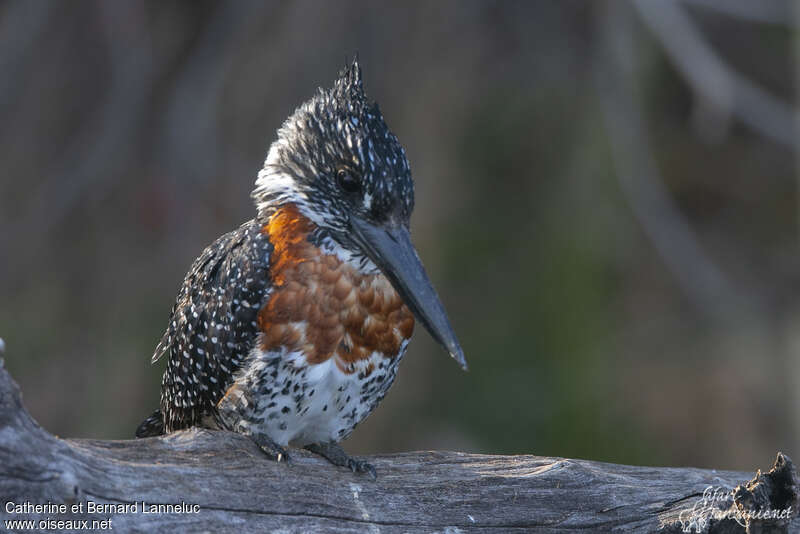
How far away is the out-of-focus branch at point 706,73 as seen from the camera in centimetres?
562

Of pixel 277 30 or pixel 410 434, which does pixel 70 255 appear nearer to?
pixel 277 30

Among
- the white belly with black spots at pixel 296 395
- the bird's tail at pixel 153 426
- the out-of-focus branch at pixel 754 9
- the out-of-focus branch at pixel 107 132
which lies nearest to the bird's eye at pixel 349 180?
the white belly with black spots at pixel 296 395

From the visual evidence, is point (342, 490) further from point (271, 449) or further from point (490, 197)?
point (490, 197)

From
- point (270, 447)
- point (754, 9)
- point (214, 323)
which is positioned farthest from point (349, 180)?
point (754, 9)

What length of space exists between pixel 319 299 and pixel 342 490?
608 mm

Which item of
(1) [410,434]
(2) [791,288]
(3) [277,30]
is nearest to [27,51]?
(3) [277,30]

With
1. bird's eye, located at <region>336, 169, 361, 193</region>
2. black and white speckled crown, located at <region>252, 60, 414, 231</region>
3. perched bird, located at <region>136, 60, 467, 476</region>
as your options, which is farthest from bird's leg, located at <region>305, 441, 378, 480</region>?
bird's eye, located at <region>336, 169, 361, 193</region>

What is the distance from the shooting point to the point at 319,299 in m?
3.06

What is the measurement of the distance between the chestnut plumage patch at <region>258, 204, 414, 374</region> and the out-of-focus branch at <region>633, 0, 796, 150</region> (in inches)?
129

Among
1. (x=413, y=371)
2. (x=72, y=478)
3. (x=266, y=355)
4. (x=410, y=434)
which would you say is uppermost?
(x=413, y=371)

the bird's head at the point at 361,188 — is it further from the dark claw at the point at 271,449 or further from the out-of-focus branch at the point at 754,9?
the out-of-focus branch at the point at 754,9

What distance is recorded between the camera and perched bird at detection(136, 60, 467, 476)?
3020mm

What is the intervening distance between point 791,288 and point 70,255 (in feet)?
18.7

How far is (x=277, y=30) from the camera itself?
6.03 m
